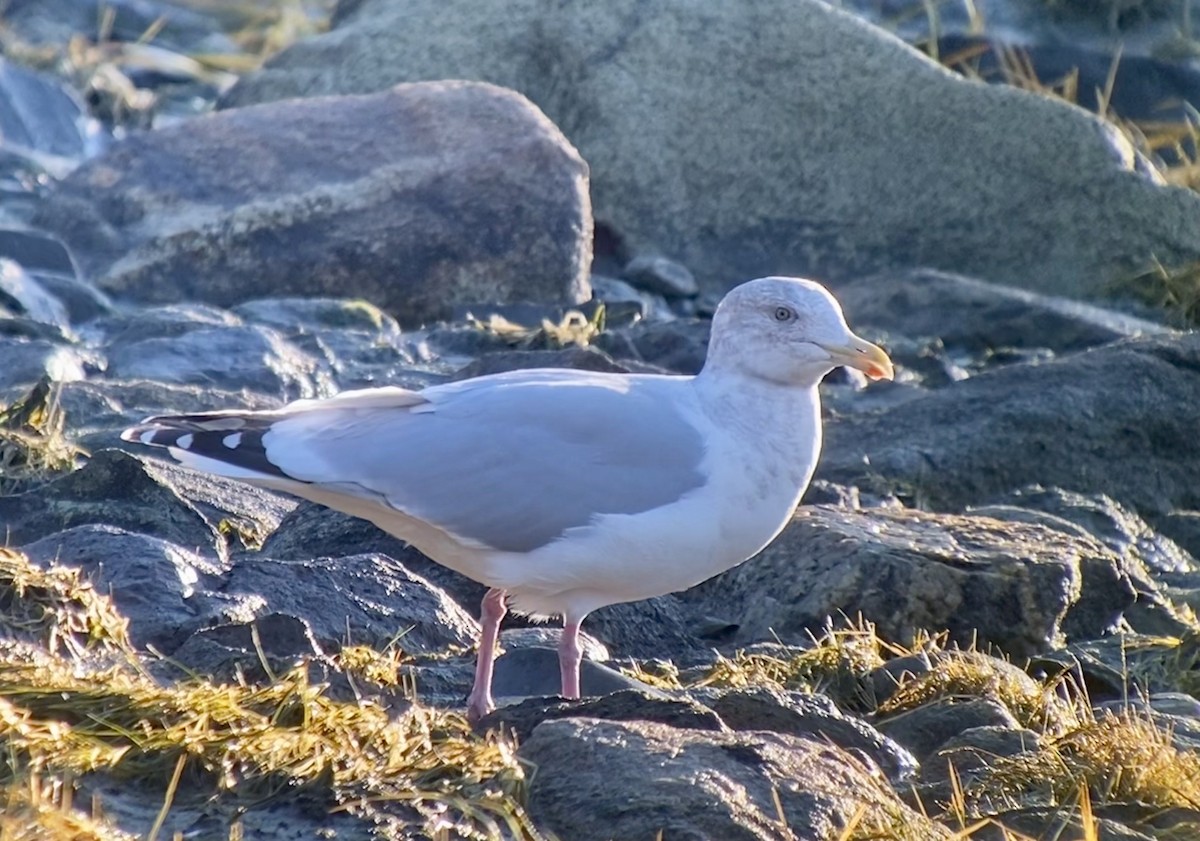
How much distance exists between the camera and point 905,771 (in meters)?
4.52

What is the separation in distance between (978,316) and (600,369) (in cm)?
456

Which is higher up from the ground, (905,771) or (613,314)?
(905,771)

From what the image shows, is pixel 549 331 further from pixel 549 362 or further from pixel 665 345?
pixel 549 362

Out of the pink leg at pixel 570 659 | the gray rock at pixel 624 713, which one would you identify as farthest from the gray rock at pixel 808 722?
the pink leg at pixel 570 659

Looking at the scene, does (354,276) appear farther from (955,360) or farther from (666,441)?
(666,441)

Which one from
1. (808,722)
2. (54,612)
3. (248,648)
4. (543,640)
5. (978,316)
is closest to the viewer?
(808,722)

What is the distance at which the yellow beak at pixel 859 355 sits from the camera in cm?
536

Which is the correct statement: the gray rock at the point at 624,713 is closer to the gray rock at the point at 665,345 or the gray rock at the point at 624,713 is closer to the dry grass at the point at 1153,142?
the gray rock at the point at 665,345

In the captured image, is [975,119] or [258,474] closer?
[258,474]

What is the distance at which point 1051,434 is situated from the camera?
8680 mm

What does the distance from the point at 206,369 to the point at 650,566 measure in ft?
14.3

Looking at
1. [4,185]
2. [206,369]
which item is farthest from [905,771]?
[4,185]

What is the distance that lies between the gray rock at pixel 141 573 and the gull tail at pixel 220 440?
0.90ft

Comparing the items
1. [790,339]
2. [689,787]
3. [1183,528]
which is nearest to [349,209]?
[1183,528]
